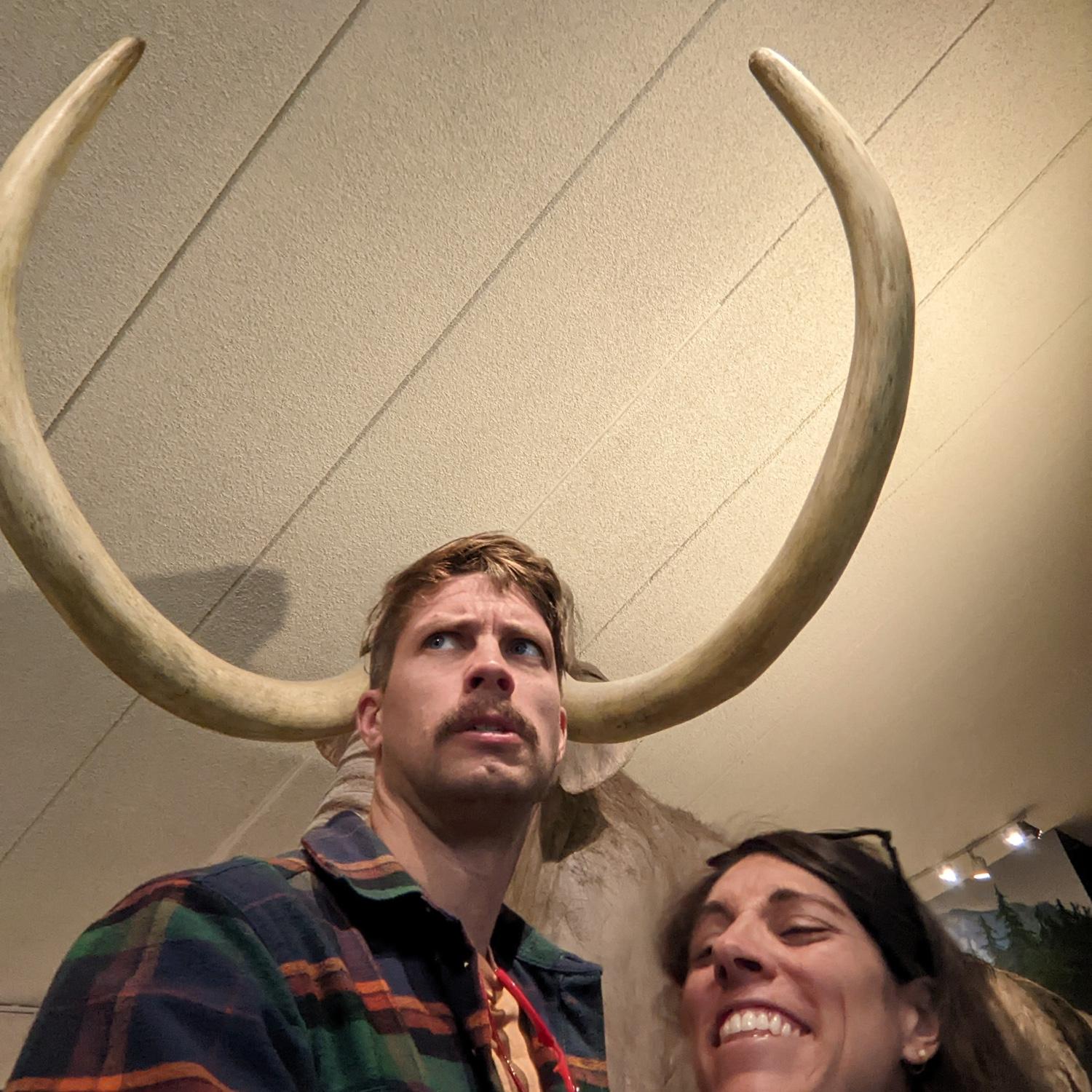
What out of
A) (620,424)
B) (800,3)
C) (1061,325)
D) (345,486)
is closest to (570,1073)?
(345,486)

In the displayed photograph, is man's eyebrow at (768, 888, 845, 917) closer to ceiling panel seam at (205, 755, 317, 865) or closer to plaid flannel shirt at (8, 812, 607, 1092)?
plaid flannel shirt at (8, 812, 607, 1092)

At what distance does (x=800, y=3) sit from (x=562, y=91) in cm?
32

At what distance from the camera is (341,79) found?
4.27ft

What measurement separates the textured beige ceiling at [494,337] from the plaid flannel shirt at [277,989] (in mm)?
674

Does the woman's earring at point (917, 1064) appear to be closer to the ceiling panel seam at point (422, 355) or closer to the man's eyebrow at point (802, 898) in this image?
the man's eyebrow at point (802, 898)

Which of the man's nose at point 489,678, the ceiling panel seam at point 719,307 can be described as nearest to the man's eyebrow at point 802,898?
the man's nose at point 489,678

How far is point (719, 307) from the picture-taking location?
61.9 inches

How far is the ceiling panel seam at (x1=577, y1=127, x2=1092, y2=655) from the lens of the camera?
5.40 feet

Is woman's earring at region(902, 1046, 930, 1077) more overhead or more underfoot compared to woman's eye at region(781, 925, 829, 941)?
more underfoot

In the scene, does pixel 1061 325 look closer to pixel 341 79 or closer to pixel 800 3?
pixel 800 3

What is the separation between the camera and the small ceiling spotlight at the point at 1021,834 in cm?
186

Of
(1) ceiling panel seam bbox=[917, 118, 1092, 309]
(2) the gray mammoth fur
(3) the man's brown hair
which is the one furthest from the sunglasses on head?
(1) ceiling panel seam bbox=[917, 118, 1092, 309]

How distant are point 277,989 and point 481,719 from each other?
272 mm

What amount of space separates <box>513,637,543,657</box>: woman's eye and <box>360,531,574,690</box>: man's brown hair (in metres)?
0.04
